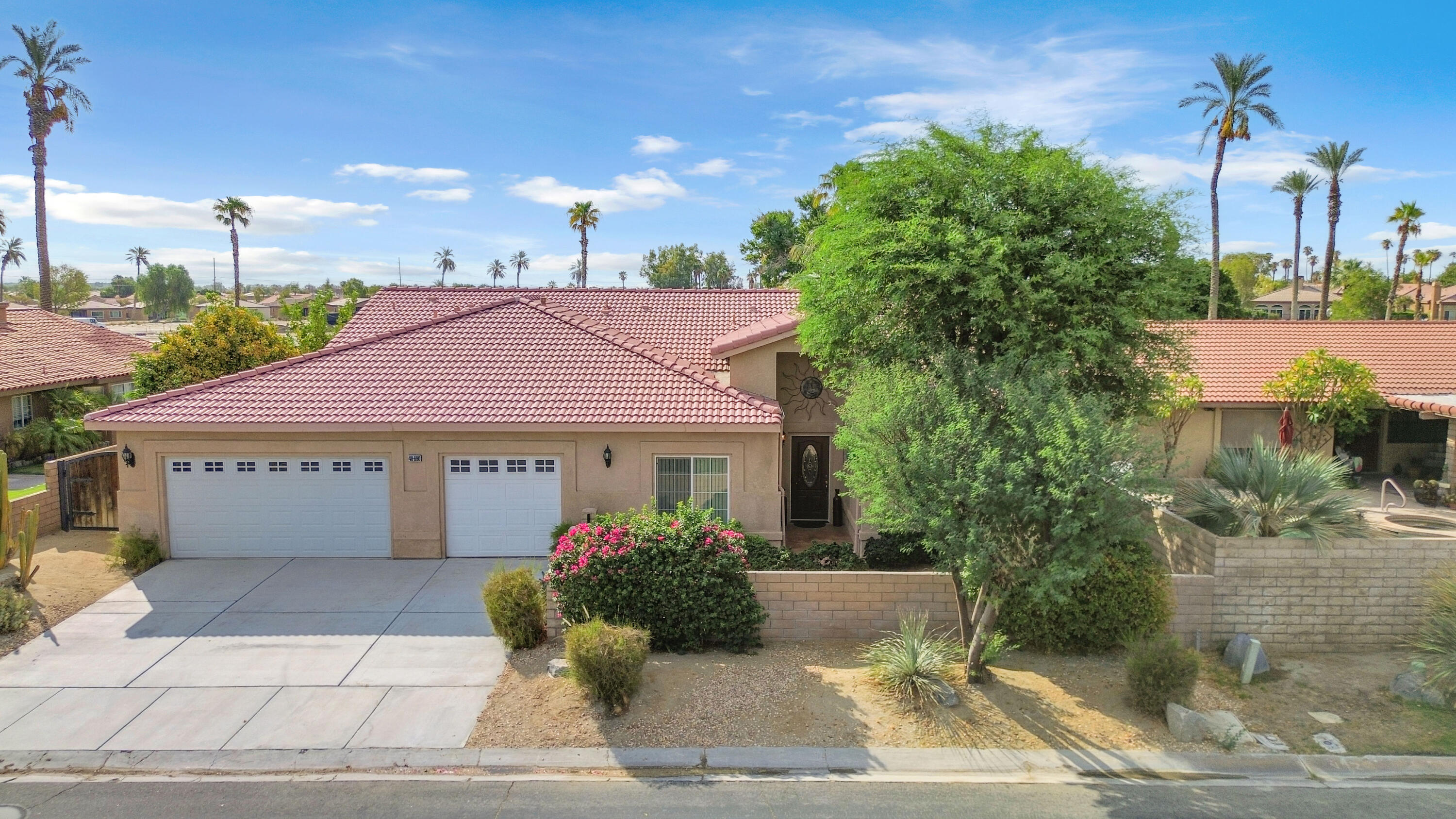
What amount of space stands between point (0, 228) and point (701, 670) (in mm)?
79333

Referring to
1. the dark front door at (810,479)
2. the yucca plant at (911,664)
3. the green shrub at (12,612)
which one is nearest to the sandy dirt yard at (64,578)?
the green shrub at (12,612)

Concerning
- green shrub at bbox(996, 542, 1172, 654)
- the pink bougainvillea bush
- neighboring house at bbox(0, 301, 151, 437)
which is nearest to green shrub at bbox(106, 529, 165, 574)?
the pink bougainvillea bush

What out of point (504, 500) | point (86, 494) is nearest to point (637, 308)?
point (504, 500)

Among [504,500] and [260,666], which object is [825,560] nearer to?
[504,500]

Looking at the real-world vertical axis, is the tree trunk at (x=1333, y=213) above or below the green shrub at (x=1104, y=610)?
above

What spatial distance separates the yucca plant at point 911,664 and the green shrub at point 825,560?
9.38ft

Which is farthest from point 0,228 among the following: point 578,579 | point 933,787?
point 933,787

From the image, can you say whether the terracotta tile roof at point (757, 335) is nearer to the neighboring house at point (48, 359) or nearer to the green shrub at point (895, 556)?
the green shrub at point (895, 556)

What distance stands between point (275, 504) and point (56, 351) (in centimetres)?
1970

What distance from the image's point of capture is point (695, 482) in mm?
16328

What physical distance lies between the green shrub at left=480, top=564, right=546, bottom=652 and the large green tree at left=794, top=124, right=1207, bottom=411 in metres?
6.03

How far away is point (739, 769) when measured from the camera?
9.06 metres

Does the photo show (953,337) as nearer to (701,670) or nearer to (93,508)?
(701,670)

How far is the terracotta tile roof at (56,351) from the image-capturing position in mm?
26281
